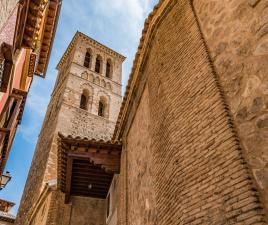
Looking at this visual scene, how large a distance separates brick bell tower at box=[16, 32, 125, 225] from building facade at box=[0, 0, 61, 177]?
4740 mm

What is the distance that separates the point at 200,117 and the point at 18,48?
437cm

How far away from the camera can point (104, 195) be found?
10.0 meters

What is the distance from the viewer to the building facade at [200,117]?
2.99 meters

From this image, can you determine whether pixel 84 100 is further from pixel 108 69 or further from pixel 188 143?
pixel 188 143

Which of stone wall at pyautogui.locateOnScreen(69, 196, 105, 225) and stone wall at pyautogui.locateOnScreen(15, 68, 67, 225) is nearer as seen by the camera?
stone wall at pyautogui.locateOnScreen(69, 196, 105, 225)

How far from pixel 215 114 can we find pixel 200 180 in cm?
83

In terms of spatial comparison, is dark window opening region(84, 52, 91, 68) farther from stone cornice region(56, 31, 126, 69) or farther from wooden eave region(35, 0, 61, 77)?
wooden eave region(35, 0, 61, 77)

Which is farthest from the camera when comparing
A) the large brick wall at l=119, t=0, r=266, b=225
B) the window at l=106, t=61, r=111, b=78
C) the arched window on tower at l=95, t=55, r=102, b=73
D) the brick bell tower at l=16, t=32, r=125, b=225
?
the window at l=106, t=61, r=111, b=78

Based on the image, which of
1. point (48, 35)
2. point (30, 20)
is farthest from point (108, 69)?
point (30, 20)

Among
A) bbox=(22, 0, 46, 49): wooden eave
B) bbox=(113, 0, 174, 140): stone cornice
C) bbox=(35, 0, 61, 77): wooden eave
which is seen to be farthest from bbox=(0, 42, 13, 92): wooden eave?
bbox=(35, 0, 61, 77): wooden eave

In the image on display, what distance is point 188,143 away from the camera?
3.88 m

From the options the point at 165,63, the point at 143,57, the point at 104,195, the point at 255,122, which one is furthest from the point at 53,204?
the point at 255,122

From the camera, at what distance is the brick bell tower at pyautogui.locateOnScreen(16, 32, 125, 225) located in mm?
16344

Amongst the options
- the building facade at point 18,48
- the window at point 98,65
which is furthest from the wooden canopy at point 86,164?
the window at point 98,65
